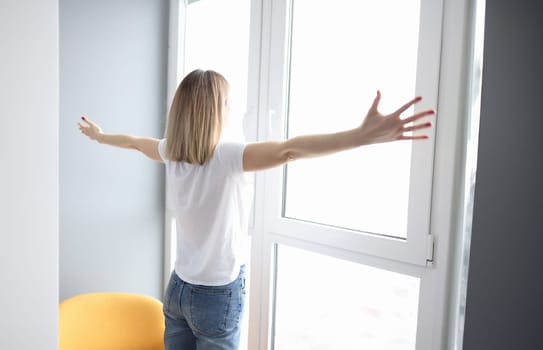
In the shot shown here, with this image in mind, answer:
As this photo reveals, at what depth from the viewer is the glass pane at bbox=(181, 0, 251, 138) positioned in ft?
6.45

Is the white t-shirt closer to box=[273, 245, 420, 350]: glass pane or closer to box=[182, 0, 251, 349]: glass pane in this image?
box=[273, 245, 420, 350]: glass pane

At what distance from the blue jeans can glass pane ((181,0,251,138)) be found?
785 millimetres

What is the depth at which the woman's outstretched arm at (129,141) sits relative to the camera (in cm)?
157

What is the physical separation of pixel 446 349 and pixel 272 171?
3.00 ft

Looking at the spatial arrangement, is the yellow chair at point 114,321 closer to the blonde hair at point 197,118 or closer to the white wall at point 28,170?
the white wall at point 28,170

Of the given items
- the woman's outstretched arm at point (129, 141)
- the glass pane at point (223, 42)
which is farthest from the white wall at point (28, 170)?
the glass pane at point (223, 42)

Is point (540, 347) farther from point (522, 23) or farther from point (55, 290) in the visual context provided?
point (55, 290)

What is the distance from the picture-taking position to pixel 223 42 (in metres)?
2.09

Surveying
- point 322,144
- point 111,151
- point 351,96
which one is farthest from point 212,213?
point 111,151

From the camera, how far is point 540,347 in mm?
760

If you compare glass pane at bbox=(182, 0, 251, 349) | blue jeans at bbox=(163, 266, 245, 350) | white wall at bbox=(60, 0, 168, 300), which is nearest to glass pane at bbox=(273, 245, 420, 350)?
glass pane at bbox=(182, 0, 251, 349)

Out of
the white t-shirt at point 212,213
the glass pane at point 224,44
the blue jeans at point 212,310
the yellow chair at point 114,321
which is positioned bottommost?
the yellow chair at point 114,321

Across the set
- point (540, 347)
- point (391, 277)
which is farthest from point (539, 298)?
point (391, 277)

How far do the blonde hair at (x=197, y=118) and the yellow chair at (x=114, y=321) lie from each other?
794mm
